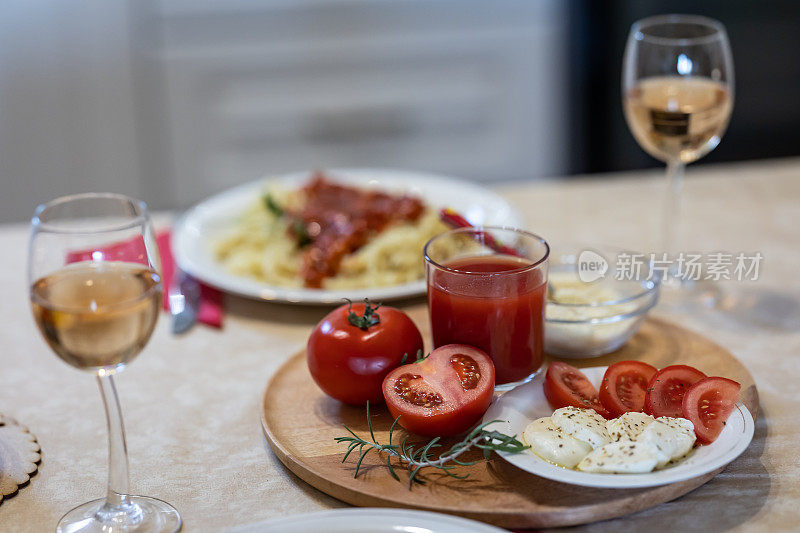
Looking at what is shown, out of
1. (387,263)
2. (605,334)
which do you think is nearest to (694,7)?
(387,263)

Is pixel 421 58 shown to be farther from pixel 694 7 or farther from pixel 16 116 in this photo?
pixel 16 116

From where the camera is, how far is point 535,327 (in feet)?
4.50

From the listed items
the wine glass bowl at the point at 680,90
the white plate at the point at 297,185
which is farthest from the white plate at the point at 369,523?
the wine glass bowl at the point at 680,90

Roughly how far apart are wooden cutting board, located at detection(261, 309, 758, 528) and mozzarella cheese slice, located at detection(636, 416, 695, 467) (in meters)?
0.05

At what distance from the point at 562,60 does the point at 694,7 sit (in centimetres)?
65

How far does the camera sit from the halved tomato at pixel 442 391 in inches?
48.0

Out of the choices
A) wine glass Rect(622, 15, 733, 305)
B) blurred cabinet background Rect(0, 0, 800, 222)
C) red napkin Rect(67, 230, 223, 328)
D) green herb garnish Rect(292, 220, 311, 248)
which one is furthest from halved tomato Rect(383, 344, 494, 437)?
blurred cabinet background Rect(0, 0, 800, 222)

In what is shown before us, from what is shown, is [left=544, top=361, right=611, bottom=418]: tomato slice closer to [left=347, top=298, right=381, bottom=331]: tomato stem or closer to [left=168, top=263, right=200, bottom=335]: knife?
[left=347, top=298, right=381, bottom=331]: tomato stem

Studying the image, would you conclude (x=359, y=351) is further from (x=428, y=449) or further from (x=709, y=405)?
(x=709, y=405)

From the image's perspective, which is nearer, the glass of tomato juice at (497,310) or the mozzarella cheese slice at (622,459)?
the mozzarella cheese slice at (622,459)

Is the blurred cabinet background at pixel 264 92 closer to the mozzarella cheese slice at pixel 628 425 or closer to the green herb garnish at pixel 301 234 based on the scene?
the green herb garnish at pixel 301 234

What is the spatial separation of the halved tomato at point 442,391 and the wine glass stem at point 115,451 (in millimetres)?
373

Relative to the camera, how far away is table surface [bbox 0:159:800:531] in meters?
1.18

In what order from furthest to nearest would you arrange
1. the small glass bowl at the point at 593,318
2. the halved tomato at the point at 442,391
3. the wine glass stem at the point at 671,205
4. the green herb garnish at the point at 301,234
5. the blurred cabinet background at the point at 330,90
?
the blurred cabinet background at the point at 330,90, the green herb garnish at the point at 301,234, the wine glass stem at the point at 671,205, the small glass bowl at the point at 593,318, the halved tomato at the point at 442,391
